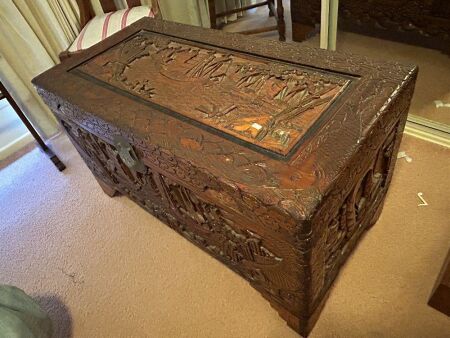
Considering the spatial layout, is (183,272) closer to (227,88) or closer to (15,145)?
(227,88)

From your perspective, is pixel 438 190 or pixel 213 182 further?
pixel 438 190

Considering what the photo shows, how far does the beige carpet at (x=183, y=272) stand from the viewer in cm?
93

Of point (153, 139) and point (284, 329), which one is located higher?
point (153, 139)

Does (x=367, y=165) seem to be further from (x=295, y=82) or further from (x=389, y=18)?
(x=389, y=18)

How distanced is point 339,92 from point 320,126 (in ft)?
0.43

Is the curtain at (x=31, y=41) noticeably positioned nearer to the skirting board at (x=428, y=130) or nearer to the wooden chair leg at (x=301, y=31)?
the wooden chair leg at (x=301, y=31)

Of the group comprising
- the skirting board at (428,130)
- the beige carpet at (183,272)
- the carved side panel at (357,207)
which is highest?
the carved side panel at (357,207)

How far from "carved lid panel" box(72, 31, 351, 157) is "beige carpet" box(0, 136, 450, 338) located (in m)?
0.57

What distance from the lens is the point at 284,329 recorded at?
3.01 feet

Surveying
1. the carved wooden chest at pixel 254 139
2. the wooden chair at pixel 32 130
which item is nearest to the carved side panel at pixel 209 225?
the carved wooden chest at pixel 254 139

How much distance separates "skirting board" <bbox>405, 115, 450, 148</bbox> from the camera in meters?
1.32

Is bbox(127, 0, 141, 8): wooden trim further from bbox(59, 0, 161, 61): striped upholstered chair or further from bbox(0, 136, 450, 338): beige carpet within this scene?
bbox(0, 136, 450, 338): beige carpet

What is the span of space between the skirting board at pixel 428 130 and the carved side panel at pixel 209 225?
101 centimetres

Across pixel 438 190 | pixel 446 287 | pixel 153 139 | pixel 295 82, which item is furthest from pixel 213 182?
pixel 438 190
